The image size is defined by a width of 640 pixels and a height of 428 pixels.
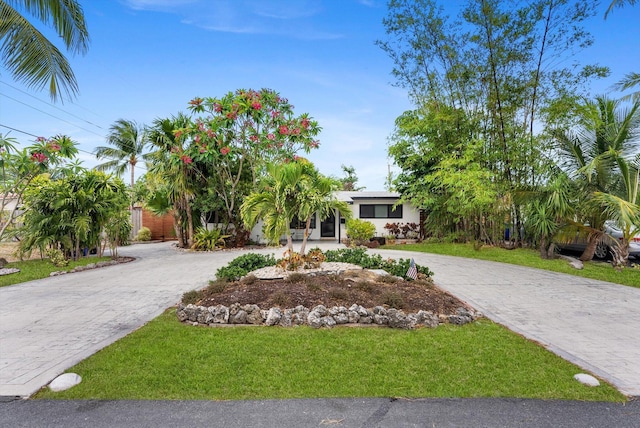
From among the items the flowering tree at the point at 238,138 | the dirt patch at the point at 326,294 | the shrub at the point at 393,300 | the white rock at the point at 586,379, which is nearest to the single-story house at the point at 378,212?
the flowering tree at the point at 238,138

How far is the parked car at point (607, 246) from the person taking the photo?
9.41 m

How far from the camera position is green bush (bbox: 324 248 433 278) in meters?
6.78

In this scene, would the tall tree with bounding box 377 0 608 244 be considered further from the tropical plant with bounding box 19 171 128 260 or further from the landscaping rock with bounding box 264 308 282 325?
the tropical plant with bounding box 19 171 128 260

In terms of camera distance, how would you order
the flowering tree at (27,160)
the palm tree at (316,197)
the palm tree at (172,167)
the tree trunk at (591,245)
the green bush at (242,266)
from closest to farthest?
1. the palm tree at (316,197)
2. the green bush at (242,266)
3. the flowering tree at (27,160)
4. the tree trunk at (591,245)
5. the palm tree at (172,167)

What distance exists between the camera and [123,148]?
24359 millimetres

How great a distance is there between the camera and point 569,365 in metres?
3.20

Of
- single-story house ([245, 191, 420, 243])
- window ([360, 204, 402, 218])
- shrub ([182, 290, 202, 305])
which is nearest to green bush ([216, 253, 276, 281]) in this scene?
shrub ([182, 290, 202, 305])

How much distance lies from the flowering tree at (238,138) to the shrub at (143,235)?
5.92m

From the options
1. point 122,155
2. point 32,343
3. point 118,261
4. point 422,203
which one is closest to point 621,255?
point 422,203

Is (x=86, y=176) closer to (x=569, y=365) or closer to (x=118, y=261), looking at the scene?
(x=118, y=261)

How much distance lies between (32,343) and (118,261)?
672 cm

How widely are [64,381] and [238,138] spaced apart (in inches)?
440

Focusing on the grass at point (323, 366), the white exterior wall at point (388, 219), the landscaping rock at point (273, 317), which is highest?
the white exterior wall at point (388, 219)

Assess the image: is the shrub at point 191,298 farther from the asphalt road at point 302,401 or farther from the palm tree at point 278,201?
the palm tree at point 278,201
